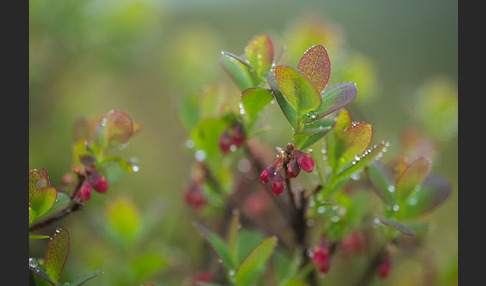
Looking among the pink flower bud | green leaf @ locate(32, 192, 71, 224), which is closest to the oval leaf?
green leaf @ locate(32, 192, 71, 224)

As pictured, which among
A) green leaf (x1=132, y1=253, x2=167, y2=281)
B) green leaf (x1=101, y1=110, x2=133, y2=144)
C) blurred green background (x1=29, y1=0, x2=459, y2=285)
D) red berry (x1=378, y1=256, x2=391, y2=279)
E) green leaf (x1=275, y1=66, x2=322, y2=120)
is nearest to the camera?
green leaf (x1=275, y1=66, x2=322, y2=120)

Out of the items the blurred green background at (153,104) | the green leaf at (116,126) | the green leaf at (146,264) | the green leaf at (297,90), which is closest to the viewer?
the green leaf at (297,90)

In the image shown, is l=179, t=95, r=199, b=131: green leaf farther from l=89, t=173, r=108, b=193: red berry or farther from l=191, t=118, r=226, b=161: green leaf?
l=89, t=173, r=108, b=193: red berry

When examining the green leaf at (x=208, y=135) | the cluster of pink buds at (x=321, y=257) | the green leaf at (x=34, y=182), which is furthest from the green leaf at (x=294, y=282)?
the green leaf at (x=34, y=182)

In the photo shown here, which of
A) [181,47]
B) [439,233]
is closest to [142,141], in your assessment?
[181,47]

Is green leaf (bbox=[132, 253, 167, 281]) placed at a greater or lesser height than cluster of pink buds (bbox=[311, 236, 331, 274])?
lesser

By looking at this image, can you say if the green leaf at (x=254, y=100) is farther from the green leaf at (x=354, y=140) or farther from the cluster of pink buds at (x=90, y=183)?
the cluster of pink buds at (x=90, y=183)

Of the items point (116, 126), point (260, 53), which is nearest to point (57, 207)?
point (116, 126)
